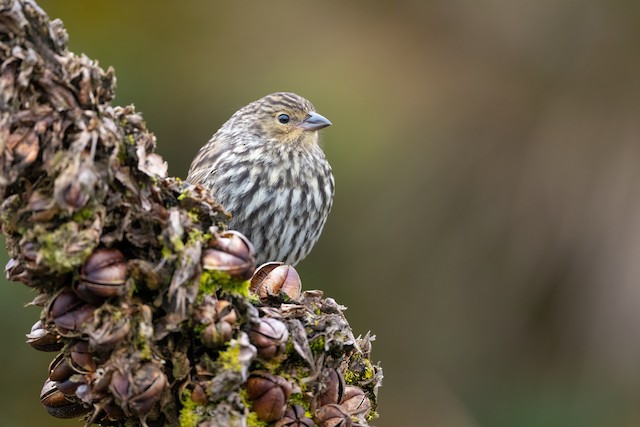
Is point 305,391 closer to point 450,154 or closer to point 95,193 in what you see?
point 95,193

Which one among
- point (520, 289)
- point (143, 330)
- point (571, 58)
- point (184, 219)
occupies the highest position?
point (571, 58)

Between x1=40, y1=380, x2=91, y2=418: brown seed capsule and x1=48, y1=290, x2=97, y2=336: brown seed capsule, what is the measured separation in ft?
1.23

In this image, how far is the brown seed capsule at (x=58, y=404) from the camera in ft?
7.56

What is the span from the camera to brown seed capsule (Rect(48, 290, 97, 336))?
1971 millimetres

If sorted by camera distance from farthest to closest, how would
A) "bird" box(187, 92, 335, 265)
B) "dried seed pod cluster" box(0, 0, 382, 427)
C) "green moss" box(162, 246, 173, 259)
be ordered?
"bird" box(187, 92, 335, 265) → "green moss" box(162, 246, 173, 259) → "dried seed pod cluster" box(0, 0, 382, 427)

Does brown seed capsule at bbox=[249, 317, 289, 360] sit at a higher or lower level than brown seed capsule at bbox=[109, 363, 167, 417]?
higher

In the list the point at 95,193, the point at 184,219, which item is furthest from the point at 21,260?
the point at 184,219

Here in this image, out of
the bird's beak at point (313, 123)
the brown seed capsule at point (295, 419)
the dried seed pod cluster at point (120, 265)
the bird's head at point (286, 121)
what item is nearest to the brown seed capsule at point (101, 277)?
the dried seed pod cluster at point (120, 265)

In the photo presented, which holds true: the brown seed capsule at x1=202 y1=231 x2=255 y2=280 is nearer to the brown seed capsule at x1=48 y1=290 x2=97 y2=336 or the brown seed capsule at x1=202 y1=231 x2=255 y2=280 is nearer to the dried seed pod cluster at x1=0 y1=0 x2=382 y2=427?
the dried seed pod cluster at x1=0 y1=0 x2=382 y2=427

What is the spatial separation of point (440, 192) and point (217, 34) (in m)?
1.83

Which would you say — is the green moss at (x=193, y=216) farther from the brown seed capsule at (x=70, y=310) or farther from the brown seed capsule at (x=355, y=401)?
the brown seed capsule at (x=355, y=401)

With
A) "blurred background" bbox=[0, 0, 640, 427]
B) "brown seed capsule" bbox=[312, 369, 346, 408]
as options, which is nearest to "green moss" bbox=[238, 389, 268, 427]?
"brown seed capsule" bbox=[312, 369, 346, 408]

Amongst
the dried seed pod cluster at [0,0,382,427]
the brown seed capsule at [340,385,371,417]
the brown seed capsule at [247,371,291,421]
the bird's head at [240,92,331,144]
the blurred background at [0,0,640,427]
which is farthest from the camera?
the blurred background at [0,0,640,427]

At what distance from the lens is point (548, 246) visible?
5805 mm
